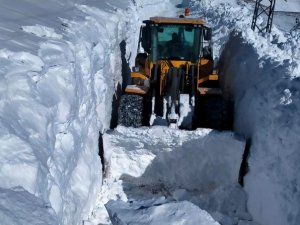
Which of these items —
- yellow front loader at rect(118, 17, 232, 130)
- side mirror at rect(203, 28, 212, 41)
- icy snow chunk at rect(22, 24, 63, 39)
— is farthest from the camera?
side mirror at rect(203, 28, 212, 41)

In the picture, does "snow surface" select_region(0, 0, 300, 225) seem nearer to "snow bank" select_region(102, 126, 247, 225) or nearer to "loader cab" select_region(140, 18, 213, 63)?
"snow bank" select_region(102, 126, 247, 225)

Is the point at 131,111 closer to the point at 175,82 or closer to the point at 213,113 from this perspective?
the point at 175,82

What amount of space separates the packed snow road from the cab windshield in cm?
204

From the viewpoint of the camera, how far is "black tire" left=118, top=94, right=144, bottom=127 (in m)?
7.71

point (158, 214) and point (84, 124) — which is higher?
point (84, 124)

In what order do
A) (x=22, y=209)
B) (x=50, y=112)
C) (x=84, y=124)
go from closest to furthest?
(x=22, y=209) → (x=50, y=112) → (x=84, y=124)

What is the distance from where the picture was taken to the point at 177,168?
736 centimetres

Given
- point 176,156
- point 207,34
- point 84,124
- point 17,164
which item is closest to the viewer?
point 17,164

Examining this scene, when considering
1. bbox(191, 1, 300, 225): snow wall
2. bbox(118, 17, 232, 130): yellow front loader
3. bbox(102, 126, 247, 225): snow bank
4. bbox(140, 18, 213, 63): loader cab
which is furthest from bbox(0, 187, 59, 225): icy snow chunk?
bbox(140, 18, 213, 63): loader cab

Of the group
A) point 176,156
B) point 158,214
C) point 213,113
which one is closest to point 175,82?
point 213,113

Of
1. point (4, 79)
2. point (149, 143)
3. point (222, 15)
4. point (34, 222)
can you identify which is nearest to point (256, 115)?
point (149, 143)

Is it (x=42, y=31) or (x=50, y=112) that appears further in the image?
(x=42, y=31)

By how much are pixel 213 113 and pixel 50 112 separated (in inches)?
152

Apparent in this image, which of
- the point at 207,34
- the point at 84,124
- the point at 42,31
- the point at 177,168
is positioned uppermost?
the point at 207,34
